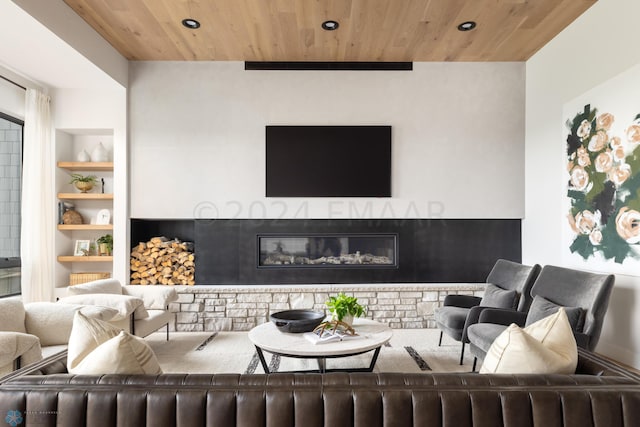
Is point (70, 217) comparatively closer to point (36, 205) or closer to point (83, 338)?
point (36, 205)

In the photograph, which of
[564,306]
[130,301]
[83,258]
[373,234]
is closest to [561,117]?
[564,306]

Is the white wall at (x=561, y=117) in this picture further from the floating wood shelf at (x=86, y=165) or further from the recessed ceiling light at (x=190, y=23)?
the floating wood shelf at (x=86, y=165)

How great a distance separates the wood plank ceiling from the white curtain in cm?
115

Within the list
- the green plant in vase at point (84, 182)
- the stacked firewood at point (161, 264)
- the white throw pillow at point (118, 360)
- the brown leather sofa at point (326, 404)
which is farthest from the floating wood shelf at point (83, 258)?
the brown leather sofa at point (326, 404)

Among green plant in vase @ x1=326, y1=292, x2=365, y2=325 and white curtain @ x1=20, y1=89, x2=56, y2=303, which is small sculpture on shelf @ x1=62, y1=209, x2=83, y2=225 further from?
green plant in vase @ x1=326, y1=292, x2=365, y2=325

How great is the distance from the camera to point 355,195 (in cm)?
491

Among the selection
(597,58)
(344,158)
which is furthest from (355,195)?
(597,58)

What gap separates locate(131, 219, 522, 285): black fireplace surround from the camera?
4.89 meters

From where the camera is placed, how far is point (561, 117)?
4273mm

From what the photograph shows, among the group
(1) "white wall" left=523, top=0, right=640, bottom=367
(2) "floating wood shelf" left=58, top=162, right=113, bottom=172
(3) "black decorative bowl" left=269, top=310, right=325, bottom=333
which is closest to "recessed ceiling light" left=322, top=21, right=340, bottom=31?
(1) "white wall" left=523, top=0, right=640, bottom=367

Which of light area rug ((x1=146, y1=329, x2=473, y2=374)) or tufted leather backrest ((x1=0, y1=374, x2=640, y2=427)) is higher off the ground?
tufted leather backrest ((x1=0, y1=374, x2=640, y2=427))

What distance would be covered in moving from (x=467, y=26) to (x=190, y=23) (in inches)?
102

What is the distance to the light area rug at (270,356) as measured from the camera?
137 inches

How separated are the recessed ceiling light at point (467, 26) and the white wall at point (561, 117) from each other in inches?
37.1
